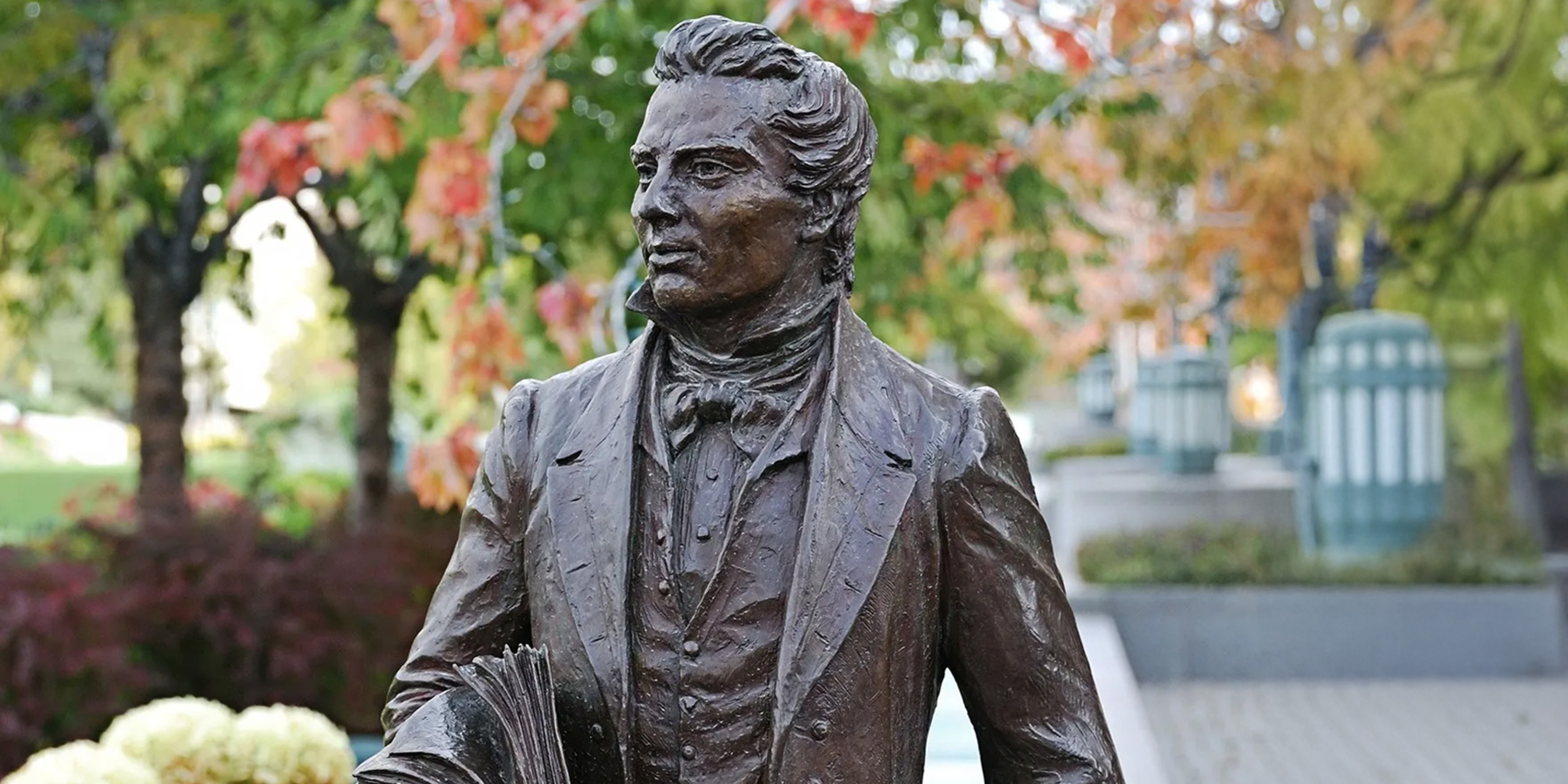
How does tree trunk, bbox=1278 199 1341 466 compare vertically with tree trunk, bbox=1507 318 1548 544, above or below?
above

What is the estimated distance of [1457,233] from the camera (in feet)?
54.9

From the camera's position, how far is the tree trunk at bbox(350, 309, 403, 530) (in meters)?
11.0

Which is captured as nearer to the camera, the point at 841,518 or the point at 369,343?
the point at 841,518

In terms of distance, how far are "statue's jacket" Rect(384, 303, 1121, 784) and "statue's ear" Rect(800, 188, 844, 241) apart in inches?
5.1

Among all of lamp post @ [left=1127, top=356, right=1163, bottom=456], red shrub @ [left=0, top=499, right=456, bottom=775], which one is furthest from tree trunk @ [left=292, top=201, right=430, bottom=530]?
lamp post @ [left=1127, top=356, right=1163, bottom=456]

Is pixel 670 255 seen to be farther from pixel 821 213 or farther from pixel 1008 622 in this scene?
pixel 1008 622

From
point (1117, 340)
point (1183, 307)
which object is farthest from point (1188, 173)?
point (1117, 340)

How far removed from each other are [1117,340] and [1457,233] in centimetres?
2853

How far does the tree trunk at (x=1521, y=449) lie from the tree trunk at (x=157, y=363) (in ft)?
34.8

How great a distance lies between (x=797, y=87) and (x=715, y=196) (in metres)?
0.20

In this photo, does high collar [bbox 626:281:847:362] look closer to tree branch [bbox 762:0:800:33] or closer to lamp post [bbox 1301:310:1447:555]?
tree branch [bbox 762:0:800:33]

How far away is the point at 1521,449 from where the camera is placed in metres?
15.6

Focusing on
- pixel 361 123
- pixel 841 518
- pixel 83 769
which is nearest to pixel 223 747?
pixel 83 769

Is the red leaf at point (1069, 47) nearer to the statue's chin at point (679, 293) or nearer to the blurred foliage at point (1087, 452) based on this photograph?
the statue's chin at point (679, 293)
